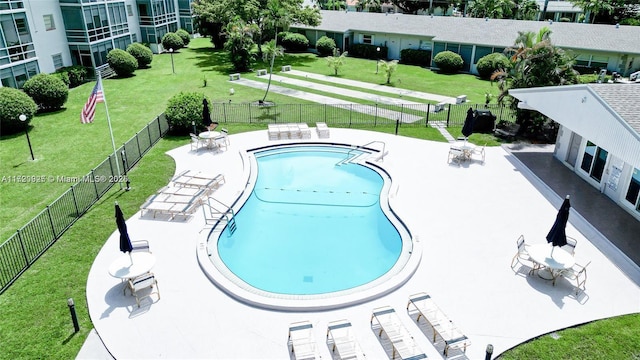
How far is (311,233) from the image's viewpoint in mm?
15422

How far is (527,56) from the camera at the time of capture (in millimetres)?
22016

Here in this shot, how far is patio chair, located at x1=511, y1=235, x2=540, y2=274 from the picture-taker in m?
12.6

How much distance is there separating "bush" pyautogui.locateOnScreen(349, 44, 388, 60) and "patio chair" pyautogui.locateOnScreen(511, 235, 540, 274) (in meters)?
38.6

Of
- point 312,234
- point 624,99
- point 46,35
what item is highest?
point 46,35

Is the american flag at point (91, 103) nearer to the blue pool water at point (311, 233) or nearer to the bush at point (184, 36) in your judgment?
A: the blue pool water at point (311, 233)

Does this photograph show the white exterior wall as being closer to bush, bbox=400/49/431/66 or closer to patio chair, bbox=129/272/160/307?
patio chair, bbox=129/272/160/307

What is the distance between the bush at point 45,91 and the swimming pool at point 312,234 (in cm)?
1603

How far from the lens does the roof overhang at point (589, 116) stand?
13336 millimetres

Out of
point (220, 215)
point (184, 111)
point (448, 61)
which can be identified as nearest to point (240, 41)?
point (184, 111)

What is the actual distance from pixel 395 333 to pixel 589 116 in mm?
11540

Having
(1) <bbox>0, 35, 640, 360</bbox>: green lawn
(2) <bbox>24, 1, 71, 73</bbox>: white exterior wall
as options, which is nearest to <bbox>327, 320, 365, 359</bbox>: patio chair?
(1) <bbox>0, 35, 640, 360</bbox>: green lawn

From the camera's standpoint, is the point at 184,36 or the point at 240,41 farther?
the point at 184,36

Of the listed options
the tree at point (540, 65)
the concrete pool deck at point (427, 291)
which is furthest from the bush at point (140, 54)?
the tree at point (540, 65)

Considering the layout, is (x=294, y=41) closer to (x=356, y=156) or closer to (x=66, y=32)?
(x=66, y=32)
